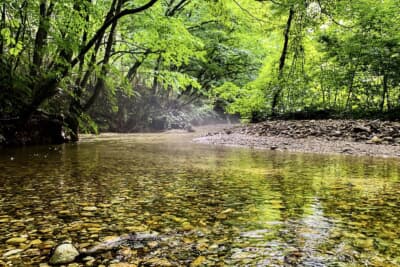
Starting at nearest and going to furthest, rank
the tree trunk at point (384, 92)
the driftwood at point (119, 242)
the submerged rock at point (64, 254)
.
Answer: the submerged rock at point (64, 254)
the driftwood at point (119, 242)
the tree trunk at point (384, 92)

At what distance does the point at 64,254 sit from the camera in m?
1.30

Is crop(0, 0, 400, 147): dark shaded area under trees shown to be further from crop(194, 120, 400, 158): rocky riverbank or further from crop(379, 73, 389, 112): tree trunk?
crop(194, 120, 400, 158): rocky riverbank

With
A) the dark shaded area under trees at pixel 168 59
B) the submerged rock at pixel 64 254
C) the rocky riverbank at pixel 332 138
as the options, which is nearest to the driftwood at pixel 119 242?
the submerged rock at pixel 64 254

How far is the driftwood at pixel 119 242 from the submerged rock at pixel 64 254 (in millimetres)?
38

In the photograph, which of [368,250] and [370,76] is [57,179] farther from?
[370,76]

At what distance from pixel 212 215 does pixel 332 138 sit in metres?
6.36

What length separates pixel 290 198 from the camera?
2324 millimetres

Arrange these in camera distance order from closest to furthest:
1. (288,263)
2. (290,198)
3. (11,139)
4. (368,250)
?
(288,263)
(368,250)
(290,198)
(11,139)

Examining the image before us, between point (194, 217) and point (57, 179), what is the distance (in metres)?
1.73

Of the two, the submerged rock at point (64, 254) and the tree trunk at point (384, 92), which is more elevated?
the tree trunk at point (384, 92)

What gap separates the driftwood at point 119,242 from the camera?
1.38 meters

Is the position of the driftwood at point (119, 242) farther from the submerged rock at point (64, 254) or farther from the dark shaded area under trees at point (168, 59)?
the dark shaded area under trees at point (168, 59)

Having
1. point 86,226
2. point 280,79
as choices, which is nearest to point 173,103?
point 280,79

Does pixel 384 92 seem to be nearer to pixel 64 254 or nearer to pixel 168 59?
pixel 168 59
